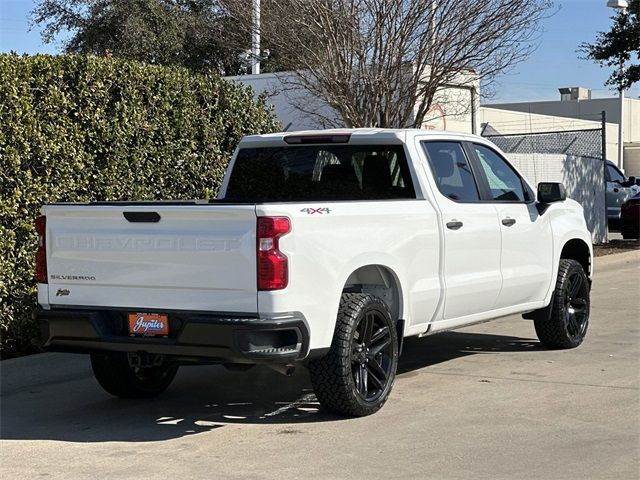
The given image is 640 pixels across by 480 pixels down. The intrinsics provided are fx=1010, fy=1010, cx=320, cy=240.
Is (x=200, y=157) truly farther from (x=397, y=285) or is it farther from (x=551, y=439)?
(x=551, y=439)

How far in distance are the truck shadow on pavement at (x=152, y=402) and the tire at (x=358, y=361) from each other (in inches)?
10.0

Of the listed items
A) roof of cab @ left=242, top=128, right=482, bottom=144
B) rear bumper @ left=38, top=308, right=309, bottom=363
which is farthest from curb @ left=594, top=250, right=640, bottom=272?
rear bumper @ left=38, top=308, right=309, bottom=363

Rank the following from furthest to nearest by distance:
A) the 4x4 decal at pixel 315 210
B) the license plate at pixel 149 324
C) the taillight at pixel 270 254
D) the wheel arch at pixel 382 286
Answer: the wheel arch at pixel 382 286
the license plate at pixel 149 324
the 4x4 decal at pixel 315 210
the taillight at pixel 270 254

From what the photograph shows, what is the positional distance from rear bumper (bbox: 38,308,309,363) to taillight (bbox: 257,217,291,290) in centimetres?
22

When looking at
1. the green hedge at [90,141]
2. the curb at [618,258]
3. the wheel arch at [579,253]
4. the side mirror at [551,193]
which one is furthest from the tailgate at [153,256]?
the curb at [618,258]

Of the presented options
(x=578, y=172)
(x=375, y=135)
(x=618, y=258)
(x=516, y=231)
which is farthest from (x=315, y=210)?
(x=578, y=172)

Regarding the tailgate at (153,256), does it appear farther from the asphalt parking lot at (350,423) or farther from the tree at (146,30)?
the tree at (146,30)

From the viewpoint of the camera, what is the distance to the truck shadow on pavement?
6.85m

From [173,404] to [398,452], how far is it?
87.4 inches

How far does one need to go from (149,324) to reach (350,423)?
1491mm

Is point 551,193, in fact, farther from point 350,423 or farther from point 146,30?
point 146,30

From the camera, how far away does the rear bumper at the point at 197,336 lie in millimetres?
6111

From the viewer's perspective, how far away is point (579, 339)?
9.52 metres

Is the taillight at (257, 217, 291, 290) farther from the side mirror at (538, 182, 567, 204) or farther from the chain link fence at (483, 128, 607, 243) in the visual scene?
the chain link fence at (483, 128, 607, 243)
